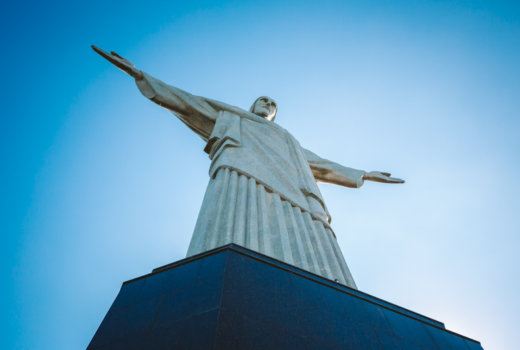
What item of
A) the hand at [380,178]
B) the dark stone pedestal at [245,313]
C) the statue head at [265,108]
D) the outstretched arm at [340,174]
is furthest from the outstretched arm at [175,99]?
the dark stone pedestal at [245,313]

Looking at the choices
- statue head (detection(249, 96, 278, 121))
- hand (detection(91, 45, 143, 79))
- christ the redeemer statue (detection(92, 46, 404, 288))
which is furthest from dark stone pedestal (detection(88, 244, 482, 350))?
statue head (detection(249, 96, 278, 121))

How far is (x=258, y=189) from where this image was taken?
4887mm

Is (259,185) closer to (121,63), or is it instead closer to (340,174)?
(340,174)

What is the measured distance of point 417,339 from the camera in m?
2.88

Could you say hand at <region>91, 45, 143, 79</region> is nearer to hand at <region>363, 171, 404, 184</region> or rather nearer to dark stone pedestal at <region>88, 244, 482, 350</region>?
dark stone pedestal at <region>88, 244, 482, 350</region>

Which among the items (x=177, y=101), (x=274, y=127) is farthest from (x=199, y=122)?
(x=274, y=127)

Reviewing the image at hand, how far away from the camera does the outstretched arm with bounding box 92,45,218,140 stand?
21.0 ft

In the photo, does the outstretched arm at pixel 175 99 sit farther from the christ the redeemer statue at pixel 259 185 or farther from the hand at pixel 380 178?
the hand at pixel 380 178

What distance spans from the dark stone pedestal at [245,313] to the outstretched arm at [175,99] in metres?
4.45

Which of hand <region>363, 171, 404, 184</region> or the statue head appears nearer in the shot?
hand <region>363, 171, 404, 184</region>

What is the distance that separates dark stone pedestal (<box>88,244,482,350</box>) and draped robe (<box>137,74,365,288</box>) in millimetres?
956

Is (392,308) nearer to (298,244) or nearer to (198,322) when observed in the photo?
(298,244)

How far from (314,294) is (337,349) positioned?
0.42 meters

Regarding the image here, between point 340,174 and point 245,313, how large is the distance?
5822 millimetres
